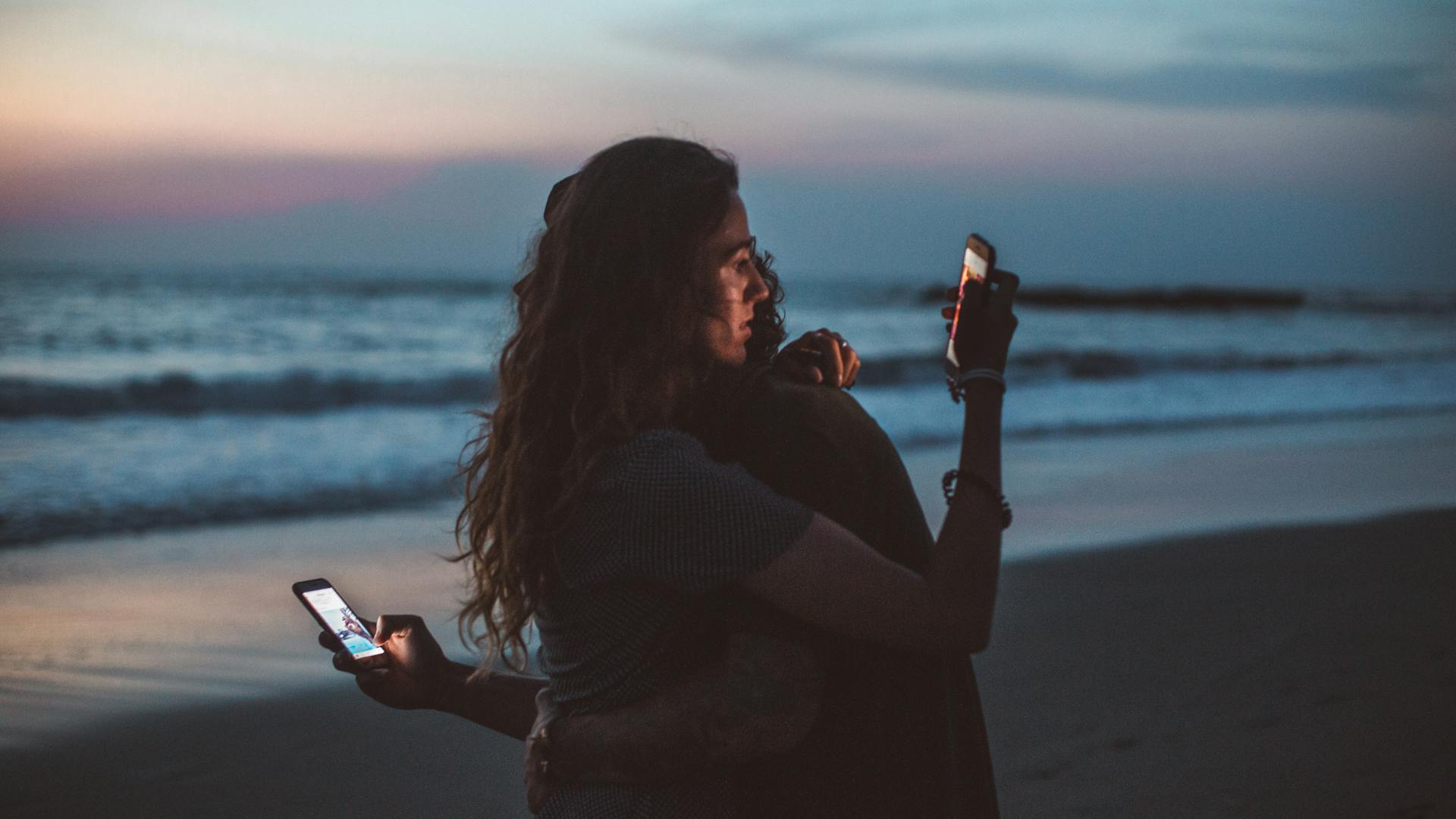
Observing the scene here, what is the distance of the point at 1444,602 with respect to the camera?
227 inches

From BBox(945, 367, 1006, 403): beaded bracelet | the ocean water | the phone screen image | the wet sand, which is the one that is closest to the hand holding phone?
the phone screen image

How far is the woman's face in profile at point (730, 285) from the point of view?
5.74 ft

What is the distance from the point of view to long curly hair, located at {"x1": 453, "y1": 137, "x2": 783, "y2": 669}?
5.58 ft

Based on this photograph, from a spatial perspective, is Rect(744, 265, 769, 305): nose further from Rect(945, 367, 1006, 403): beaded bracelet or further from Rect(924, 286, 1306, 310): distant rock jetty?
Rect(924, 286, 1306, 310): distant rock jetty

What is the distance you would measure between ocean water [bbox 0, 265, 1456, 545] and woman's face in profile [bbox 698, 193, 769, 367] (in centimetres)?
67

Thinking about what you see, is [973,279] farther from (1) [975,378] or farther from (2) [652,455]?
(2) [652,455]

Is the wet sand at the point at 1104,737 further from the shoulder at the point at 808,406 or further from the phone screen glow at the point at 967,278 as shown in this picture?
the shoulder at the point at 808,406

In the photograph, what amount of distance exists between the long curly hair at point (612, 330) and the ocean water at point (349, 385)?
21.9 inches

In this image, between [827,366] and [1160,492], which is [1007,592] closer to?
[1160,492]

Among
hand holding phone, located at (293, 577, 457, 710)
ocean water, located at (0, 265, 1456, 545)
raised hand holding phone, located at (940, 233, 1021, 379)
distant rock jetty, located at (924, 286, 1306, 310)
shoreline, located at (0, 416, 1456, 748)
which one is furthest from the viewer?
distant rock jetty, located at (924, 286, 1306, 310)

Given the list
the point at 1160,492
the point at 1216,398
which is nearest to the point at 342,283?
the point at 1216,398

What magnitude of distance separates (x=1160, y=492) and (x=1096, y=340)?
2263cm

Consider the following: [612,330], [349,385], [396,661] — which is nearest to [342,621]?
[396,661]

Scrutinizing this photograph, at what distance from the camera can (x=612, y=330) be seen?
1.73 meters
